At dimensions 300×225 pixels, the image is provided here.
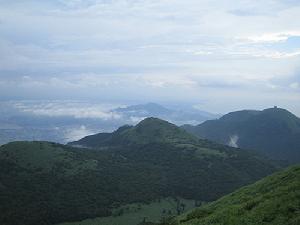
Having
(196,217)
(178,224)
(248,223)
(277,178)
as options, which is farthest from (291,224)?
(277,178)

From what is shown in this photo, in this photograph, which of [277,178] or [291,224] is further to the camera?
[277,178]

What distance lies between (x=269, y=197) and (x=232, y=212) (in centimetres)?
598

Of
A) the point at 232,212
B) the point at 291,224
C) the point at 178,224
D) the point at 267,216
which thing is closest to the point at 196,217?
the point at 178,224

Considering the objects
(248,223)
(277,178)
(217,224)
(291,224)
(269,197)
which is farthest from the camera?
(277,178)

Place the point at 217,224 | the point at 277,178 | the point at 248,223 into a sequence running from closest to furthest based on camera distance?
the point at 248,223, the point at 217,224, the point at 277,178

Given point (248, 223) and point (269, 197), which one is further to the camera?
point (269, 197)

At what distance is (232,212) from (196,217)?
1633cm

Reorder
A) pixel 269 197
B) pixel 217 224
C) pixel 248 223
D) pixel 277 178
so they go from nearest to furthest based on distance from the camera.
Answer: pixel 248 223
pixel 217 224
pixel 269 197
pixel 277 178

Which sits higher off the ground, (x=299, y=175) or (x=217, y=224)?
(x=299, y=175)

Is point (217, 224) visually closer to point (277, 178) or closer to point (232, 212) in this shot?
point (232, 212)

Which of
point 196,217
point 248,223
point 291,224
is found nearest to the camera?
point 291,224

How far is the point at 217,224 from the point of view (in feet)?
191

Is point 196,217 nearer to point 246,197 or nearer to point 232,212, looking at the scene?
point 246,197

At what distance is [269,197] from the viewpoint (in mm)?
63844
